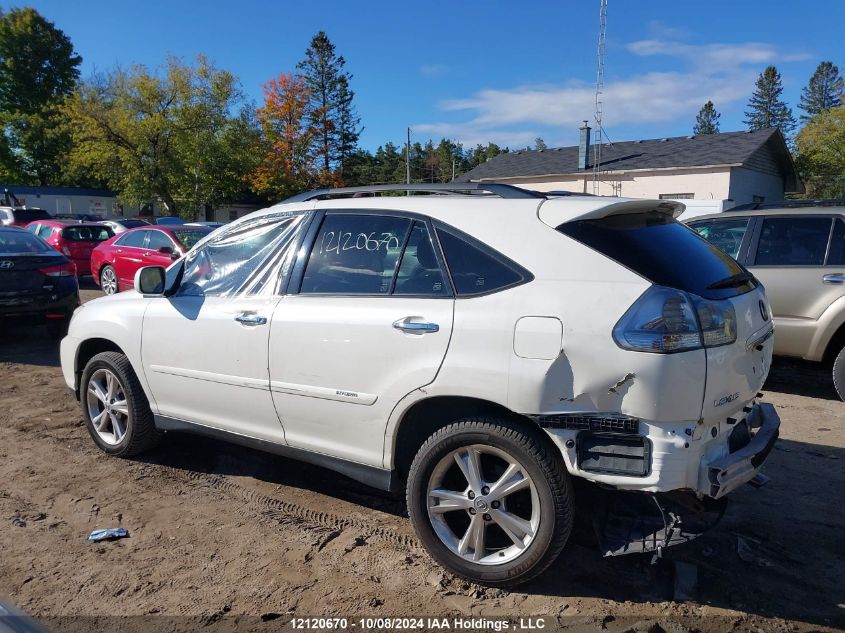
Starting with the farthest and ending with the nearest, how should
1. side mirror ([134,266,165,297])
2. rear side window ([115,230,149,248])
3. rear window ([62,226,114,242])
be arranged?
rear window ([62,226,114,242]) < rear side window ([115,230,149,248]) < side mirror ([134,266,165,297])

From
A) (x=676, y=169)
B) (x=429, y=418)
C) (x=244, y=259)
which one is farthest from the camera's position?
(x=676, y=169)

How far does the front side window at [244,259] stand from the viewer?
389 centimetres

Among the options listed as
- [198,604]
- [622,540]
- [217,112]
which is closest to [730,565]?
[622,540]

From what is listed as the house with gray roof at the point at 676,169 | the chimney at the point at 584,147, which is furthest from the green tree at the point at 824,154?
the chimney at the point at 584,147

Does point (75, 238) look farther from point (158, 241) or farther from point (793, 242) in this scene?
point (793, 242)

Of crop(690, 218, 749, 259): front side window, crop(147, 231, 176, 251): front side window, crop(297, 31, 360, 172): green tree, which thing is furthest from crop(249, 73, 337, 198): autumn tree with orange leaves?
crop(690, 218, 749, 259): front side window

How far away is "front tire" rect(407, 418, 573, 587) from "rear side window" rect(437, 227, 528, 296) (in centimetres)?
63

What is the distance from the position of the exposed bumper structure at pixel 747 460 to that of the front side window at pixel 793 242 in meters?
3.43

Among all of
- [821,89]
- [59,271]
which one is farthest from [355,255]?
[821,89]

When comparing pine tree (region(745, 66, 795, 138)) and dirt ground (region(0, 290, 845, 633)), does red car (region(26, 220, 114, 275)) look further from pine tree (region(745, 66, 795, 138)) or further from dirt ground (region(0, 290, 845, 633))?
pine tree (region(745, 66, 795, 138))

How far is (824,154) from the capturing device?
3394 centimetres

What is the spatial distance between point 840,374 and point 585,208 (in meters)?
4.43

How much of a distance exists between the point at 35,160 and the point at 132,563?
194 feet

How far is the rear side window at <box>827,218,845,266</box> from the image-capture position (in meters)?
6.12
